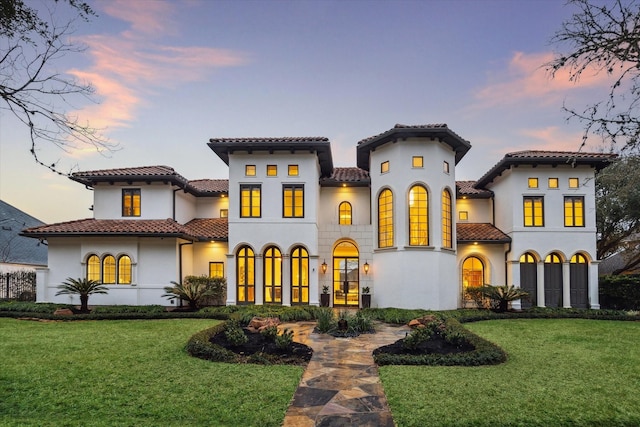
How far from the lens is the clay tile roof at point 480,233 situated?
56.9 feet

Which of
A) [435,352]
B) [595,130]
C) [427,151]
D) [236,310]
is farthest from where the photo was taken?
[427,151]

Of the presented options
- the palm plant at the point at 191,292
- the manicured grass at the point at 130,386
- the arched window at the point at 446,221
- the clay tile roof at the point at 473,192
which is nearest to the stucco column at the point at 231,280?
the palm plant at the point at 191,292

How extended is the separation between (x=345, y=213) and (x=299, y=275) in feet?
13.1

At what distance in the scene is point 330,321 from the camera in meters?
11.8

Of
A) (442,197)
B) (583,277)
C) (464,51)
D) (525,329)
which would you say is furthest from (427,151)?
(583,277)

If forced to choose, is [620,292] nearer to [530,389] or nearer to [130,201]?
[530,389]

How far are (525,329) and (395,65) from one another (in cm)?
1247

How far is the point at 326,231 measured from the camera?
17750 mm

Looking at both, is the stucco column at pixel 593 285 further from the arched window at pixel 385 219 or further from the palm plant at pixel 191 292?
the palm plant at pixel 191 292

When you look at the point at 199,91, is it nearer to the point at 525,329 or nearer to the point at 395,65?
the point at 395,65

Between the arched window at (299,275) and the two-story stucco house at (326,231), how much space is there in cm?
5

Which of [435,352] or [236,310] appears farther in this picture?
[236,310]

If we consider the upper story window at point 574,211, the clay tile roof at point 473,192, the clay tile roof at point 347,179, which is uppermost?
the clay tile roof at point 347,179

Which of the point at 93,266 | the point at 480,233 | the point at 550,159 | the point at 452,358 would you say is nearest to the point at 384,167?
the point at 480,233
